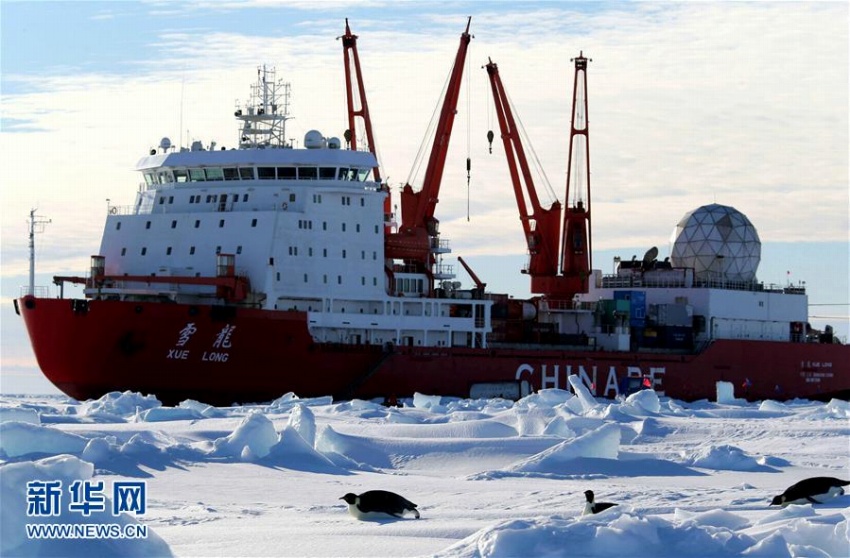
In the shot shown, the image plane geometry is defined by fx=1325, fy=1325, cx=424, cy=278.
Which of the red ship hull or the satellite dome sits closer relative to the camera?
the red ship hull

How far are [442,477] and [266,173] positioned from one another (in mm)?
18710

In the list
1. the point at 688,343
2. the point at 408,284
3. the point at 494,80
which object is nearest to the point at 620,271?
the point at 688,343

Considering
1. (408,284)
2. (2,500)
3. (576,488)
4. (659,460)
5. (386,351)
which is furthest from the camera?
(408,284)

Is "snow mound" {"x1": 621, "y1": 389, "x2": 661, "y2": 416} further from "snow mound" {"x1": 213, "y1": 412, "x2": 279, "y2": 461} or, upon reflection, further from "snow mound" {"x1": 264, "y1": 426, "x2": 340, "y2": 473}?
"snow mound" {"x1": 213, "y1": 412, "x2": 279, "y2": 461}

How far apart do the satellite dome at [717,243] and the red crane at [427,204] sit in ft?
32.4

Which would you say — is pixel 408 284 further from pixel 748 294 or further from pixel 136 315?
pixel 748 294

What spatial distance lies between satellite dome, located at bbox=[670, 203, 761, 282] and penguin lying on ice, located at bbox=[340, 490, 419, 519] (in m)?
33.2

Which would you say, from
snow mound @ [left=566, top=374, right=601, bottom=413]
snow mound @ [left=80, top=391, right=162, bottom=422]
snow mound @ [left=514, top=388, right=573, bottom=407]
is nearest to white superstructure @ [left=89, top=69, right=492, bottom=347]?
snow mound @ [left=80, top=391, right=162, bottom=422]

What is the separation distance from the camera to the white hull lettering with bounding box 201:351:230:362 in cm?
3045

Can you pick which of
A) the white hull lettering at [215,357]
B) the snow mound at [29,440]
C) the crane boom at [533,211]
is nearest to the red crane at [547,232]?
the crane boom at [533,211]

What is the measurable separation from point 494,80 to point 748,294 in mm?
11147

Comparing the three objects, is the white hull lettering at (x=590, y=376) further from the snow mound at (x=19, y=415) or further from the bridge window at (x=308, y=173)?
the snow mound at (x=19, y=415)

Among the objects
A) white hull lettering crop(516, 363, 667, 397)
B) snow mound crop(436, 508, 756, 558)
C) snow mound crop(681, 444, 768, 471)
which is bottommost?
snow mound crop(436, 508, 756, 558)

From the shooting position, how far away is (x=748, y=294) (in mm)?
43594
